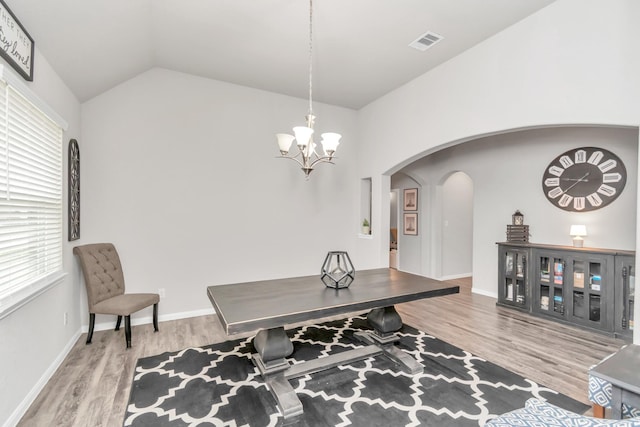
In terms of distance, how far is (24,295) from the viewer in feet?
7.07

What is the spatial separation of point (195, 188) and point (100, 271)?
1.42 meters

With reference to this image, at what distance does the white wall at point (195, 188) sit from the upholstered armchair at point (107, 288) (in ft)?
0.73

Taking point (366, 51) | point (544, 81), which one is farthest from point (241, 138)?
point (544, 81)

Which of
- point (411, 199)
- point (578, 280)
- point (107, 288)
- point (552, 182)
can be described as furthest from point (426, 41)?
point (107, 288)

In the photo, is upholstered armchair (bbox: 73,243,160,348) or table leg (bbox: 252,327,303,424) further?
upholstered armchair (bbox: 73,243,160,348)

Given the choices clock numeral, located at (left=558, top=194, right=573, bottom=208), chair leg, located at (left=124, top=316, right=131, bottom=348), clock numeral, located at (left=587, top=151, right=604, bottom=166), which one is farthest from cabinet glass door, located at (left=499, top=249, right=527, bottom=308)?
chair leg, located at (left=124, top=316, right=131, bottom=348)

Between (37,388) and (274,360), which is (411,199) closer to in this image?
(274,360)

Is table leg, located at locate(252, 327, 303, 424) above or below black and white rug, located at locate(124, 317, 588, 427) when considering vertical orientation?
above

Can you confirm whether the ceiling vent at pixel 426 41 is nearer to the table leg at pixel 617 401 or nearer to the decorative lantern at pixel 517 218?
the decorative lantern at pixel 517 218

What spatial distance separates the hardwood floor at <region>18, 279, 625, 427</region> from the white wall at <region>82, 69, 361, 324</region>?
0.74 m

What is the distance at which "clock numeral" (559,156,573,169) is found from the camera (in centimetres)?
418

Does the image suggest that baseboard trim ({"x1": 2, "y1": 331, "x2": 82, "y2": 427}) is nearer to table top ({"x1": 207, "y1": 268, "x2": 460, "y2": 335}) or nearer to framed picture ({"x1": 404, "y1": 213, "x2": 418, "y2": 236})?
table top ({"x1": 207, "y1": 268, "x2": 460, "y2": 335})

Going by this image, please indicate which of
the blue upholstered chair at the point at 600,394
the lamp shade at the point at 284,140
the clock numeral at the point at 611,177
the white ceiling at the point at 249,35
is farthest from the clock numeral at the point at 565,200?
the lamp shade at the point at 284,140

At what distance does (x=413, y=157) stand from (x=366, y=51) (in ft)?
5.10
